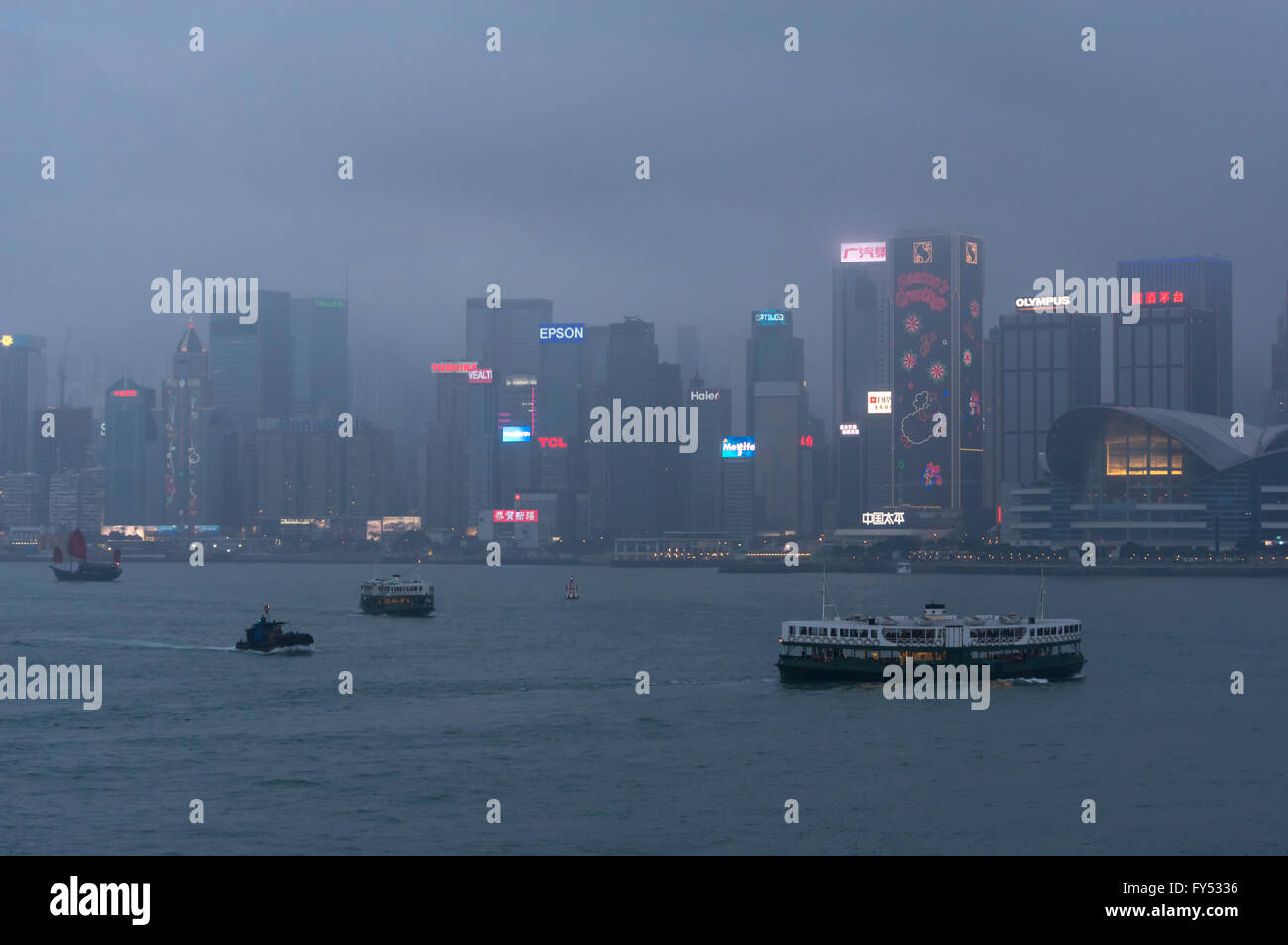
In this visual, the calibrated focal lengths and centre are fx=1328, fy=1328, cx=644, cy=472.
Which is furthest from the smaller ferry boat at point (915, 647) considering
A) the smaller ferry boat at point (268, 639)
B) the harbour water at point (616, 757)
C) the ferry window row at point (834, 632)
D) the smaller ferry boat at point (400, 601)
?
the smaller ferry boat at point (400, 601)

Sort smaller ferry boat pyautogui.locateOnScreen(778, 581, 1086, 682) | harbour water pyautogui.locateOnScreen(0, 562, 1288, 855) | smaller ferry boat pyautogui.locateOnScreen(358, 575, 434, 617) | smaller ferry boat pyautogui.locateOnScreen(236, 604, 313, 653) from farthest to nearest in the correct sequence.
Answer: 1. smaller ferry boat pyautogui.locateOnScreen(358, 575, 434, 617)
2. smaller ferry boat pyautogui.locateOnScreen(236, 604, 313, 653)
3. smaller ferry boat pyautogui.locateOnScreen(778, 581, 1086, 682)
4. harbour water pyautogui.locateOnScreen(0, 562, 1288, 855)

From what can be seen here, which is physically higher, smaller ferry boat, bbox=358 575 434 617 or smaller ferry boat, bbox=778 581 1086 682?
smaller ferry boat, bbox=778 581 1086 682

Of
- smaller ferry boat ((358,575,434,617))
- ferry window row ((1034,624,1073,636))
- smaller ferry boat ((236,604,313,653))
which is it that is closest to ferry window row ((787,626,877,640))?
ferry window row ((1034,624,1073,636))

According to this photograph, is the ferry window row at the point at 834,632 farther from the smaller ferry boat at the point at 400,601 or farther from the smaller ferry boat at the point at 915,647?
the smaller ferry boat at the point at 400,601

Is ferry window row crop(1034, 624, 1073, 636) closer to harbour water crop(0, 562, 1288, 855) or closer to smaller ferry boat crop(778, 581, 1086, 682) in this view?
smaller ferry boat crop(778, 581, 1086, 682)

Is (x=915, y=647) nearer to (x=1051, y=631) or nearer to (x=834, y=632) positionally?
(x=834, y=632)

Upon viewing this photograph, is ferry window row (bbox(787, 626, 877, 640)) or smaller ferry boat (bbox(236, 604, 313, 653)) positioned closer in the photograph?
ferry window row (bbox(787, 626, 877, 640))
